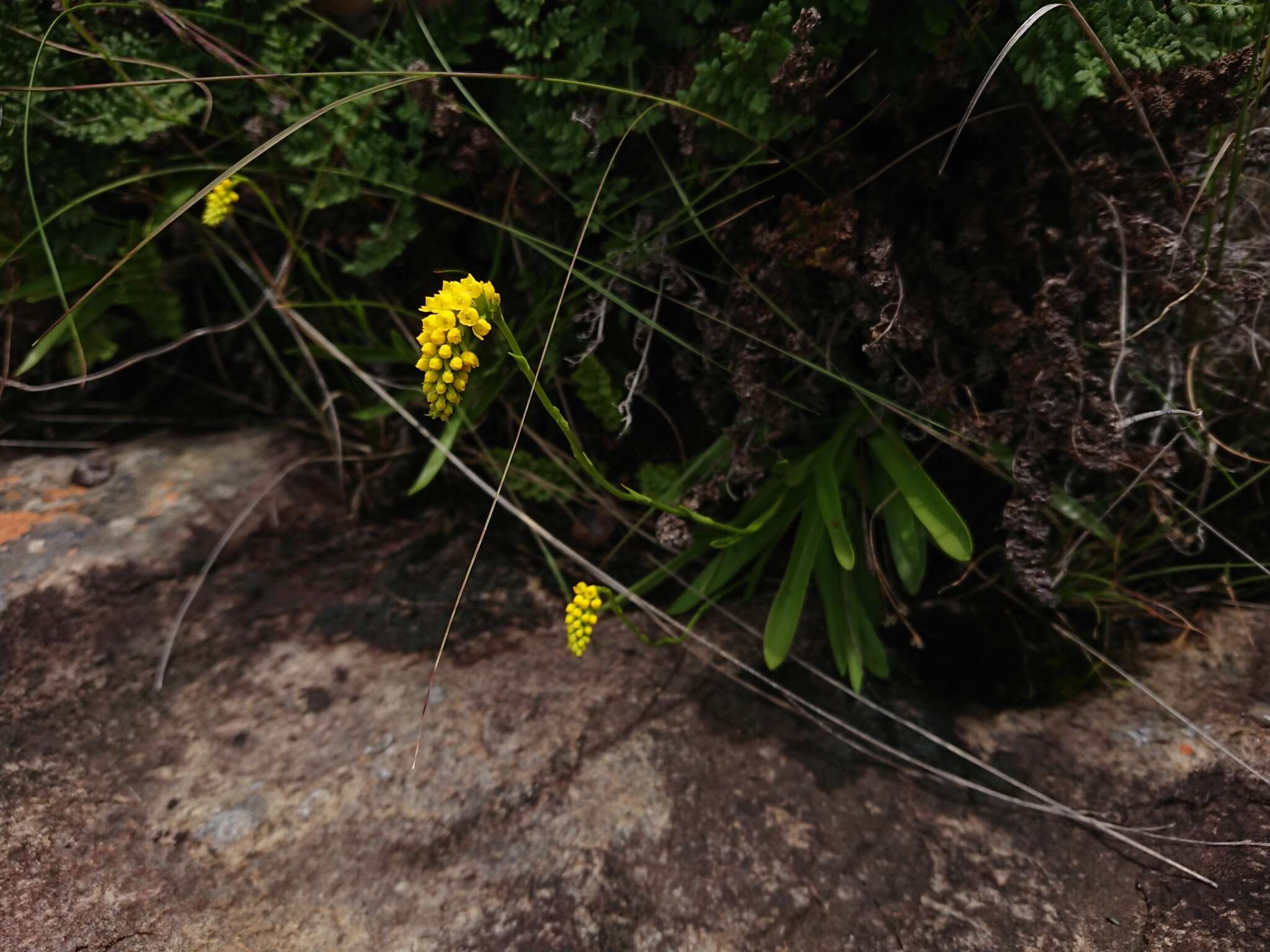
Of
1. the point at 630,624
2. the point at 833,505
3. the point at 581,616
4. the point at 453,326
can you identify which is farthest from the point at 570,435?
the point at 833,505

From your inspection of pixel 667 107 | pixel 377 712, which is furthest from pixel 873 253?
pixel 377 712

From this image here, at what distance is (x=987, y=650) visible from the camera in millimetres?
1897

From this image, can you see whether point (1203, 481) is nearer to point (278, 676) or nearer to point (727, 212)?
point (727, 212)

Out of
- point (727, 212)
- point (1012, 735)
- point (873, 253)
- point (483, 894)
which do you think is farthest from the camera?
point (727, 212)

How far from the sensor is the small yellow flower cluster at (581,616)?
1.60 m

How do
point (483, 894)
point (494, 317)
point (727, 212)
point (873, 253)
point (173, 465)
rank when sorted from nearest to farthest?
point (494, 317) < point (483, 894) < point (873, 253) < point (727, 212) < point (173, 465)

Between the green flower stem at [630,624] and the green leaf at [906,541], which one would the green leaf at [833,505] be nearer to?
the green leaf at [906,541]

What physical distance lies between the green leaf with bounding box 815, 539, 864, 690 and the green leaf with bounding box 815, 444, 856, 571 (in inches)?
1.2

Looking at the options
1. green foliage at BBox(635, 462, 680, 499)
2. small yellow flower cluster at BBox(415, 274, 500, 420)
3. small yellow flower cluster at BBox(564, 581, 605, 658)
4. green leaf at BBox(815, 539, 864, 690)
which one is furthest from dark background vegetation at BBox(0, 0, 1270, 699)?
small yellow flower cluster at BBox(415, 274, 500, 420)

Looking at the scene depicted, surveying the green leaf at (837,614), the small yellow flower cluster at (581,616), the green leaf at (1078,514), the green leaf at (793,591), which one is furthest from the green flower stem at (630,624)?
the green leaf at (1078,514)

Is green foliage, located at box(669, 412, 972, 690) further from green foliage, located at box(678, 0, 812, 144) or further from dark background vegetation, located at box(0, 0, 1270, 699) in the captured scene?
Answer: green foliage, located at box(678, 0, 812, 144)

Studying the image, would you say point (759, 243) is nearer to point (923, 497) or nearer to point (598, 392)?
point (598, 392)

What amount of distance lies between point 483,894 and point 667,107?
63.1 inches

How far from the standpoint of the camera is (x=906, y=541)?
1.80 m
